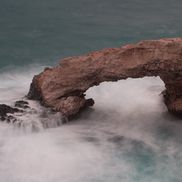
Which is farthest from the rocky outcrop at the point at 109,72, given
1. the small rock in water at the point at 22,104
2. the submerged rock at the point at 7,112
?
the submerged rock at the point at 7,112

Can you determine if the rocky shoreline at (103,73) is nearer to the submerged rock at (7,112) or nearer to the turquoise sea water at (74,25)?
the submerged rock at (7,112)

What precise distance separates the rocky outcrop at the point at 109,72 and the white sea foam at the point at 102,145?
79 cm

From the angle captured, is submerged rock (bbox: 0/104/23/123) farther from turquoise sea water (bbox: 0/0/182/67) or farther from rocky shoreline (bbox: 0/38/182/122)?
turquoise sea water (bbox: 0/0/182/67)

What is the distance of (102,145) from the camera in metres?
20.8

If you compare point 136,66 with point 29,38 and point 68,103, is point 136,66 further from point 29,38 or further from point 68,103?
point 29,38

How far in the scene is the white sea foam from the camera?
18.5 metres

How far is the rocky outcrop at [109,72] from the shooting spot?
68.1ft

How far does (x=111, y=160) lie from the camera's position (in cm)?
1959

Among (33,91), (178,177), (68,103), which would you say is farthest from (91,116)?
(178,177)

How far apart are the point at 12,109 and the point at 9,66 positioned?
8.39 meters

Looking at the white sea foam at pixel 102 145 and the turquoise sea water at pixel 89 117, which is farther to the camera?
the turquoise sea water at pixel 89 117

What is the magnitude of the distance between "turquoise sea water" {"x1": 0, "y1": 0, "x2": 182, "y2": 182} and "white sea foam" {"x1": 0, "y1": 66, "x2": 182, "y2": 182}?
0.04 metres

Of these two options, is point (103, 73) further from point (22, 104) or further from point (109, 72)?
point (22, 104)

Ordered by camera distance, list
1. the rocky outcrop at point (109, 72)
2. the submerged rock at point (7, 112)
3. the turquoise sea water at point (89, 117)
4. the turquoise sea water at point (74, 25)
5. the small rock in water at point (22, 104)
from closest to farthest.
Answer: the turquoise sea water at point (89, 117) → the rocky outcrop at point (109, 72) → the submerged rock at point (7, 112) → the small rock in water at point (22, 104) → the turquoise sea water at point (74, 25)
